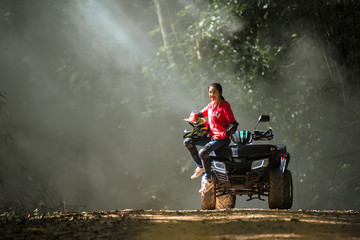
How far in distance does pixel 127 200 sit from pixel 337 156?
12.4 metres

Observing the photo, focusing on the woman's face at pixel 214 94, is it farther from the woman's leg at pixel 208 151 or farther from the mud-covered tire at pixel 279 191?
the mud-covered tire at pixel 279 191

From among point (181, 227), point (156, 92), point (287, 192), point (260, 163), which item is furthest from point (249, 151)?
point (156, 92)

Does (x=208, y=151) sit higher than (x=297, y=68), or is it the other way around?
(x=297, y=68)

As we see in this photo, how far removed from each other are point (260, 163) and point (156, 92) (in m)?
14.9

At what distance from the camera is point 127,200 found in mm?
23234

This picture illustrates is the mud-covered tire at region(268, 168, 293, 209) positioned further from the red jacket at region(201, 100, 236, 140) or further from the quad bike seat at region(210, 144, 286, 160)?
the red jacket at region(201, 100, 236, 140)

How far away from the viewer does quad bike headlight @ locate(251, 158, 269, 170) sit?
6.94 metres

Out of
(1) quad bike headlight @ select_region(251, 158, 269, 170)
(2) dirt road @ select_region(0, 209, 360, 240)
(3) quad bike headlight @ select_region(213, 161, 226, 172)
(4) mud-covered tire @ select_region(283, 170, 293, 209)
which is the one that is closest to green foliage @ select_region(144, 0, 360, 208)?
(4) mud-covered tire @ select_region(283, 170, 293, 209)

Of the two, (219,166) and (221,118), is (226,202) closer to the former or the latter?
(219,166)

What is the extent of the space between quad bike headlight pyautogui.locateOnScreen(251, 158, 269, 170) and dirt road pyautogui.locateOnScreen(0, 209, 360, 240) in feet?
4.64

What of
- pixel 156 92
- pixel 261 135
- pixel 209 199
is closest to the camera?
pixel 209 199

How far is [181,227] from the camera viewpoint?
191 inches

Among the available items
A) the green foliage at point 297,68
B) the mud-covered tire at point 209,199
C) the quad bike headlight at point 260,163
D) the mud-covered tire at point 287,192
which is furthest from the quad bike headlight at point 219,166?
the green foliage at point 297,68

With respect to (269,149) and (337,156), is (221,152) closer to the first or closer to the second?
(269,149)
